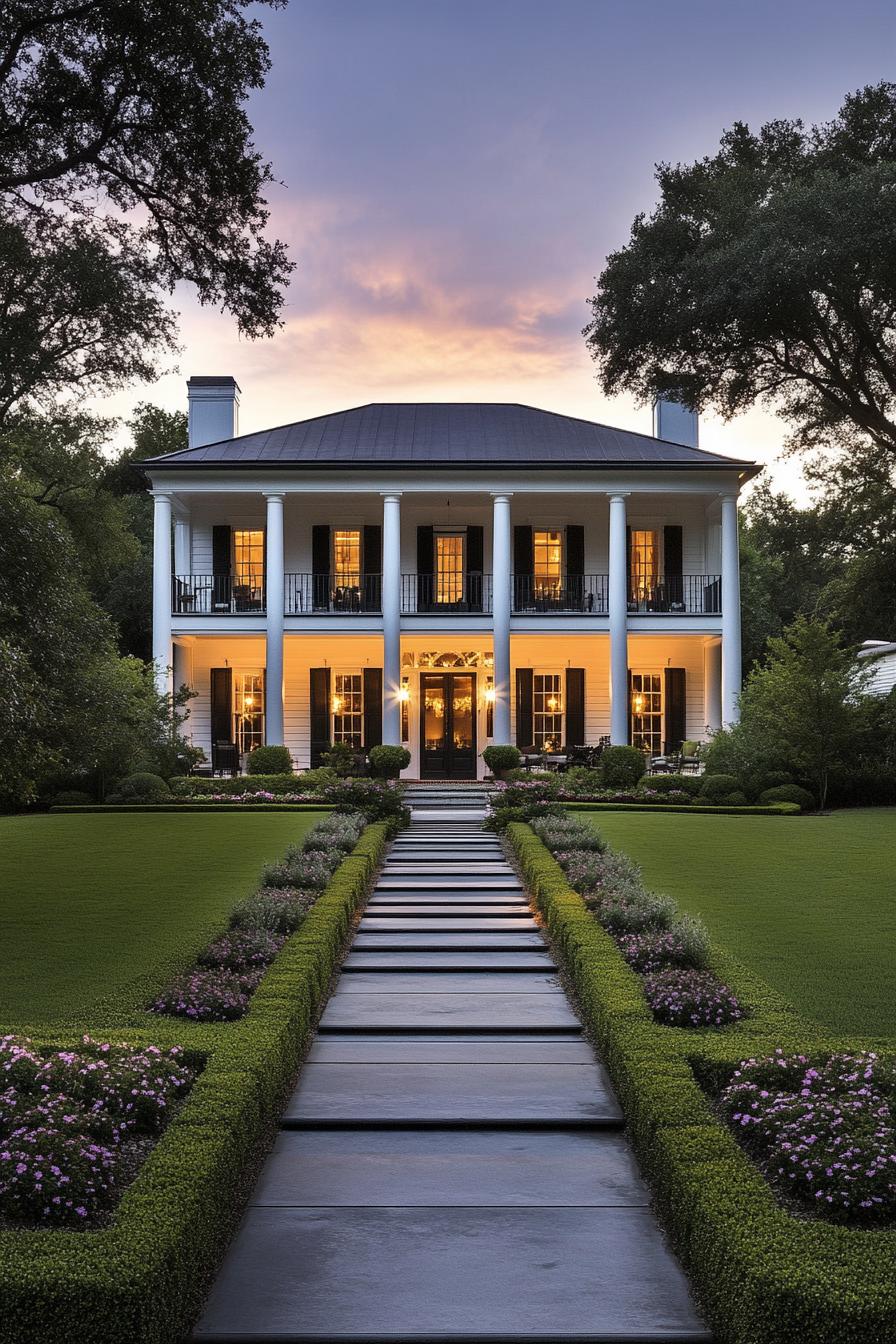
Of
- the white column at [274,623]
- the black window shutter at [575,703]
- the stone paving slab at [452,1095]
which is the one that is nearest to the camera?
the stone paving slab at [452,1095]

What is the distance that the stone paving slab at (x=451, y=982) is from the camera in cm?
848

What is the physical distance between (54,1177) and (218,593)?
934 inches

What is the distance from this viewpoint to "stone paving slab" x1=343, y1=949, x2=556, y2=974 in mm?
9164

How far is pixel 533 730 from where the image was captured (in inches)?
1073

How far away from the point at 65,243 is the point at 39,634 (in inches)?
A: 187

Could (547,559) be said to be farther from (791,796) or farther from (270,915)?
(270,915)

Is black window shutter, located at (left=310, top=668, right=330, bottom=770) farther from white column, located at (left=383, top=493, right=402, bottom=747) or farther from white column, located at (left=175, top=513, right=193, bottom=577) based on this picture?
white column, located at (left=175, top=513, right=193, bottom=577)

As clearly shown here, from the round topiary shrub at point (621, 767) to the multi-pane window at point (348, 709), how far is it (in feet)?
20.6

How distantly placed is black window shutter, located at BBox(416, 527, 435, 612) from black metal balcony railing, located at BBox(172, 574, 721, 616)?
0.09ft

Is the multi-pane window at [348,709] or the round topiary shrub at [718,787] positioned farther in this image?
the multi-pane window at [348,709]

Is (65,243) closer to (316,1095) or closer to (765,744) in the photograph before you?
(316,1095)

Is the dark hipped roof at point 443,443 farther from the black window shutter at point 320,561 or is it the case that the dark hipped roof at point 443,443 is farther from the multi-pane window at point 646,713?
the multi-pane window at point 646,713

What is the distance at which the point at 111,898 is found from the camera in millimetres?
11305

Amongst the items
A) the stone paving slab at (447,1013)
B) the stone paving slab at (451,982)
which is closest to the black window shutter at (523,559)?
the stone paving slab at (451,982)
